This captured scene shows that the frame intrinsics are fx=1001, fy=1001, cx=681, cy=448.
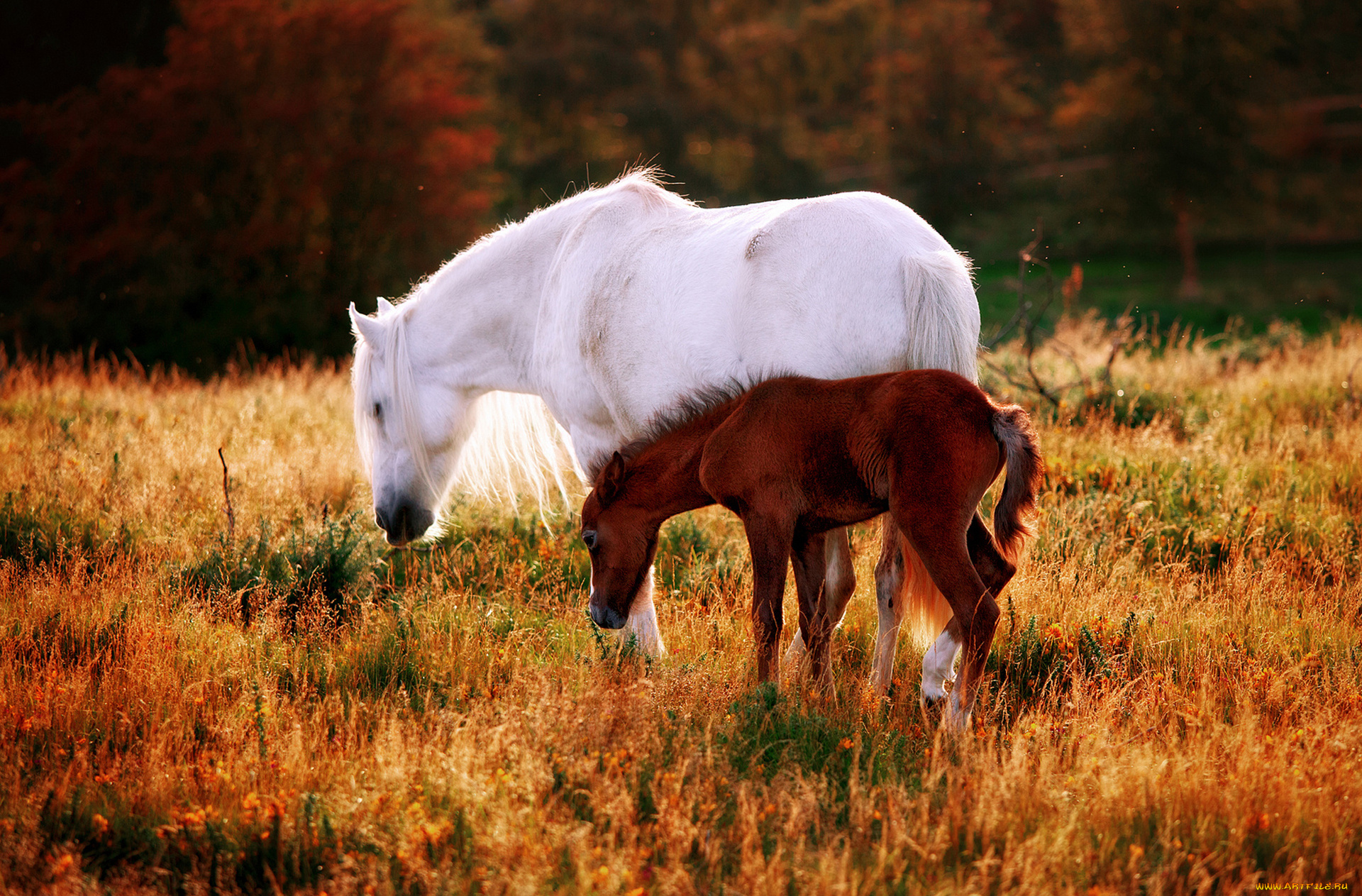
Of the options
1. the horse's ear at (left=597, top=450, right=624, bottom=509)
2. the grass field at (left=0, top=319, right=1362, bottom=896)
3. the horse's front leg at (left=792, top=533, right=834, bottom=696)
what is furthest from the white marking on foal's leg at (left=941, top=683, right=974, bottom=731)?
the horse's ear at (left=597, top=450, right=624, bottom=509)

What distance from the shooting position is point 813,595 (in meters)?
3.70

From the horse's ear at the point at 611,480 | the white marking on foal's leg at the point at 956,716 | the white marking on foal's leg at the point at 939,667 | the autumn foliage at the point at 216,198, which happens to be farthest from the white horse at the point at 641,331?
the autumn foliage at the point at 216,198

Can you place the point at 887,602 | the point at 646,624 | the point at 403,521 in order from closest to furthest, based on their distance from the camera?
the point at 887,602
the point at 646,624
the point at 403,521

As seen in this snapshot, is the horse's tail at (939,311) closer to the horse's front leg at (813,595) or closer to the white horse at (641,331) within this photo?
the white horse at (641,331)

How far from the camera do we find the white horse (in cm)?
361

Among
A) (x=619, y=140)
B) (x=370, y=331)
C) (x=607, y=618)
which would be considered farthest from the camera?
(x=619, y=140)

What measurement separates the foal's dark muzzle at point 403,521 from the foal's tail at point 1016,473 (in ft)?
9.69

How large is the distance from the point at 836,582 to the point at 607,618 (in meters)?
0.93

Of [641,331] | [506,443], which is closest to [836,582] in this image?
[641,331]

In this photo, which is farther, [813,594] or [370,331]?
[370,331]

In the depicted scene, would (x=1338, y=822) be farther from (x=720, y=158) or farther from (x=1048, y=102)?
(x=1048, y=102)

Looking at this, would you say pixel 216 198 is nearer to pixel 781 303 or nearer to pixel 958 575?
pixel 781 303

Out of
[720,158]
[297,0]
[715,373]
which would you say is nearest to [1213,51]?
[720,158]

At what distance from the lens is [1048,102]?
46.0 meters
